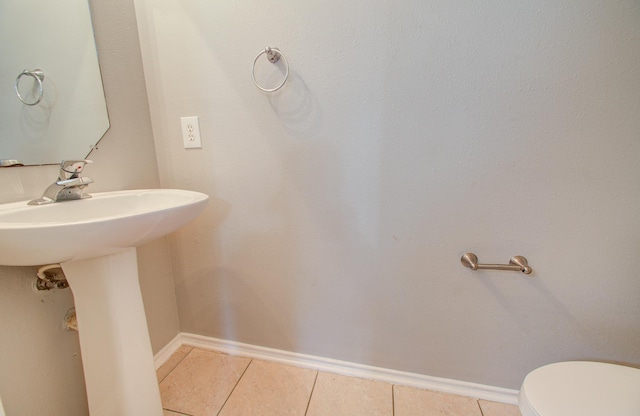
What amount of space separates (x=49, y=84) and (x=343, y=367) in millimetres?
1451

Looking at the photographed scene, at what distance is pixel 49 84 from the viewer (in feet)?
2.44

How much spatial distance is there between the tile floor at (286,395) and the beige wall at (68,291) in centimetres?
25

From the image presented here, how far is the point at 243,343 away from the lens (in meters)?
1.14

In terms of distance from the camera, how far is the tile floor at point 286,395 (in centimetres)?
89

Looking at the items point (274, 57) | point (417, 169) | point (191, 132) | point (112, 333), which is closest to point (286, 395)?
point (112, 333)

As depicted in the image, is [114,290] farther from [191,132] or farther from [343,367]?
[343,367]

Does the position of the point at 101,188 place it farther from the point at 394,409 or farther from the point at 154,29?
the point at 394,409

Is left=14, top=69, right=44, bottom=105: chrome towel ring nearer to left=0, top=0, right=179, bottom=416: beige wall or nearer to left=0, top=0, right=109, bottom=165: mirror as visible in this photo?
left=0, top=0, right=109, bottom=165: mirror

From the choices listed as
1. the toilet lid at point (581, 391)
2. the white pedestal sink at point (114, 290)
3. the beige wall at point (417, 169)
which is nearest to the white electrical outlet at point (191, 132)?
the beige wall at point (417, 169)

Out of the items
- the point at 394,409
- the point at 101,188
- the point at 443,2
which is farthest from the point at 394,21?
the point at 394,409

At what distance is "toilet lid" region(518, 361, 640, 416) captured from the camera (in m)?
0.59

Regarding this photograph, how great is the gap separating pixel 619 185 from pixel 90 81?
5.61ft

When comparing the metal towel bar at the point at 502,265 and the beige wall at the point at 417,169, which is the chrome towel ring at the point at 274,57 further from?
the metal towel bar at the point at 502,265

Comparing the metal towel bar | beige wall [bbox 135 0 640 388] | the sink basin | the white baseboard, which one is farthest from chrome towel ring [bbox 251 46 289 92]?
the white baseboard
